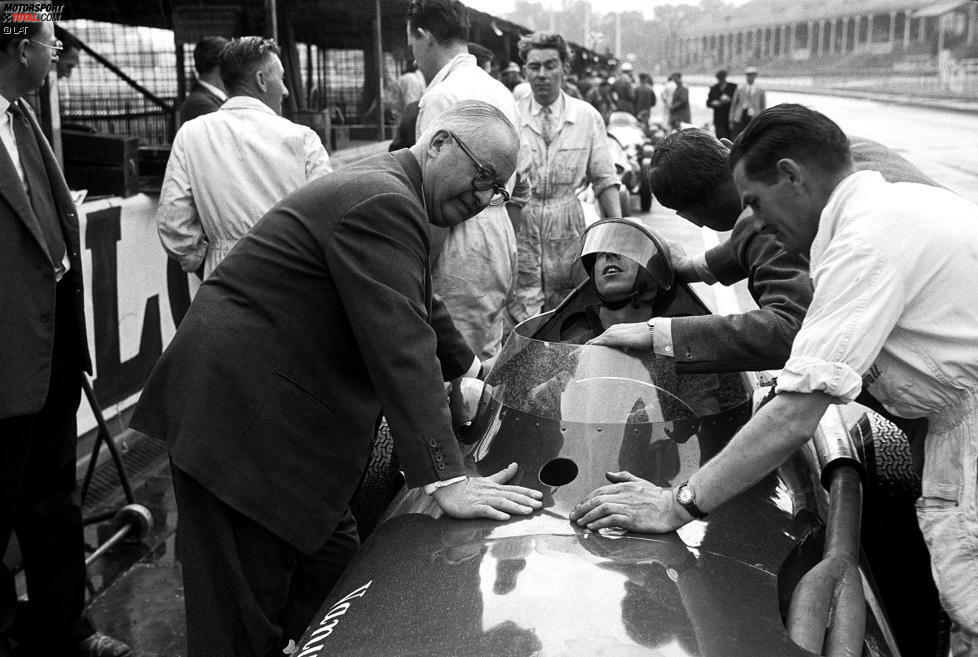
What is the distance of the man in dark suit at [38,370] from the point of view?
10.3 feet

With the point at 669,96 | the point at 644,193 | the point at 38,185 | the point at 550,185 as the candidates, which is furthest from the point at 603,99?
the point at 38,185

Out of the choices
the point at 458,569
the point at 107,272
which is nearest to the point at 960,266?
the point at 458,569

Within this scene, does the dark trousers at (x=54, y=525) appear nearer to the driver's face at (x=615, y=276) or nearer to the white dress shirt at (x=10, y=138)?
the white dress shirt at (x=10, y=138)

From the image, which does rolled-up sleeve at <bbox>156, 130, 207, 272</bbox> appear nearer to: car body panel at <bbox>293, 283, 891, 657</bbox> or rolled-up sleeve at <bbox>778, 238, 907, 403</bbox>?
car body panel at <bbox>293, 283, 891, 657</bbox>

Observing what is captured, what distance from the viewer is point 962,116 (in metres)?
39.2

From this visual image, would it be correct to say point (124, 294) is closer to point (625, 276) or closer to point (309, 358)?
point (625, 276)

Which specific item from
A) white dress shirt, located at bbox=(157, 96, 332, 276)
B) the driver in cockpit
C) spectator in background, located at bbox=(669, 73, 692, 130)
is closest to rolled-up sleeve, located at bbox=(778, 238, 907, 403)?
the driver in cockpit

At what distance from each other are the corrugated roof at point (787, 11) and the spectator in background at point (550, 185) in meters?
99.6

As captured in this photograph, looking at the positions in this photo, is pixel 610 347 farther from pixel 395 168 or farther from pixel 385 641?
pixel 385 641

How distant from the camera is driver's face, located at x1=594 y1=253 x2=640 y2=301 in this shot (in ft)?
12.7

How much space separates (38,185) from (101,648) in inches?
62.8

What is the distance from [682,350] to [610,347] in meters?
0.22

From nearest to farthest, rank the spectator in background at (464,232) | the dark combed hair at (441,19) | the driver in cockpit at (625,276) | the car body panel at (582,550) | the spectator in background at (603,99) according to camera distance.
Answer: the car body panel at (582,550)
the driver in cockpit at (625,276)
the spectator in background at (464,232)
the dark combed hair at (441,19)
the spectator in background at (603,99)

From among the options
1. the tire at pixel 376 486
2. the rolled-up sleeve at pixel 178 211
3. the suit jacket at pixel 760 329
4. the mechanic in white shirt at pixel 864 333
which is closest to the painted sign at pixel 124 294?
the rolled-up sleeve at pixel 178 211
